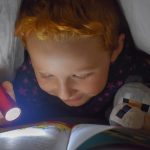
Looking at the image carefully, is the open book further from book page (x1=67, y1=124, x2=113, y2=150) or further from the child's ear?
the child's ear

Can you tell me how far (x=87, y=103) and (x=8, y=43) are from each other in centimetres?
17

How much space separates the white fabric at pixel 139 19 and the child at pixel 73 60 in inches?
1.0

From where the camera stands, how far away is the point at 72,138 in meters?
0.59

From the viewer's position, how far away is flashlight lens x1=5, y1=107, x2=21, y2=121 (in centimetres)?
64

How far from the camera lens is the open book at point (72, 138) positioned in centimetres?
54

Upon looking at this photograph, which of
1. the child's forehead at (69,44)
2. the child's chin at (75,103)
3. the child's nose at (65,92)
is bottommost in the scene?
the child's chin at (75,103)

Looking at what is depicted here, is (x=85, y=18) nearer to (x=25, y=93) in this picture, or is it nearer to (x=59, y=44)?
(x=59, y=44)

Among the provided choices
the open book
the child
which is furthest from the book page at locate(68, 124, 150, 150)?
the child

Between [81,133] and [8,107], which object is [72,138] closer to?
[81,133]

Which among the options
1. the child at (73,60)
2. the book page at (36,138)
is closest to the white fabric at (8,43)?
the child at (73,60)

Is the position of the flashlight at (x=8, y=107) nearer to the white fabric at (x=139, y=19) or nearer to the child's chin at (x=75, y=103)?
the child's chin at (x=75, y=103)

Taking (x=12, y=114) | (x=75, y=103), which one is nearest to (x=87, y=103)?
(x=75, y=103)

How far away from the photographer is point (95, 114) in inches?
28.5

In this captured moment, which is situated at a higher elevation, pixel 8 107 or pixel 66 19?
pixel 66 19
